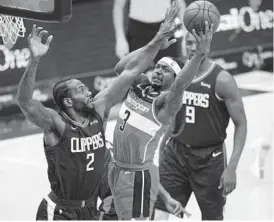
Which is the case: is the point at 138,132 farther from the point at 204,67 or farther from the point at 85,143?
the point at 204,67

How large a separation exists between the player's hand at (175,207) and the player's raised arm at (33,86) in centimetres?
153

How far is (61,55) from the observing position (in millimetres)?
12820

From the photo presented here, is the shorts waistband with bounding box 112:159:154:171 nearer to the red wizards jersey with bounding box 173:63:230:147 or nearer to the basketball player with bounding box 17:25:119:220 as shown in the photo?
the basketball player with bounding box 17:25:119:220

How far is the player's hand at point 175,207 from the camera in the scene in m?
8.13

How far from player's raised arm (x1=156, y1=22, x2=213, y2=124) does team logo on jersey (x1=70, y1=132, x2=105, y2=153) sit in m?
0.69

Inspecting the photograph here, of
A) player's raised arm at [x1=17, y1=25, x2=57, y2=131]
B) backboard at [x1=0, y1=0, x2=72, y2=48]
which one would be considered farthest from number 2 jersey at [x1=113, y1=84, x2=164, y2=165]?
backboard at [x1=0, y1=0, x2=72, y2=48]

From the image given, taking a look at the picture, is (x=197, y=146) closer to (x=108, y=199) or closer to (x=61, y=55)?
(x=108, y=199)

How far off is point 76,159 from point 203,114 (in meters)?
1.60

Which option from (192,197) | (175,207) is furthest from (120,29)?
(175,207)

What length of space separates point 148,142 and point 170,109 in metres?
0.42

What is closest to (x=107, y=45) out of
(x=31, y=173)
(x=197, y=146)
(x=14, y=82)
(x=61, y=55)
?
(x=61, y=55)

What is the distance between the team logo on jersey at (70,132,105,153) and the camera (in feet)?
24.0

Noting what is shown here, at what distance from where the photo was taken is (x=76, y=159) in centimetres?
735

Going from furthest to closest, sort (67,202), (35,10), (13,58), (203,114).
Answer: (13,58)
(203,114)
(67,202)
(35,10)
